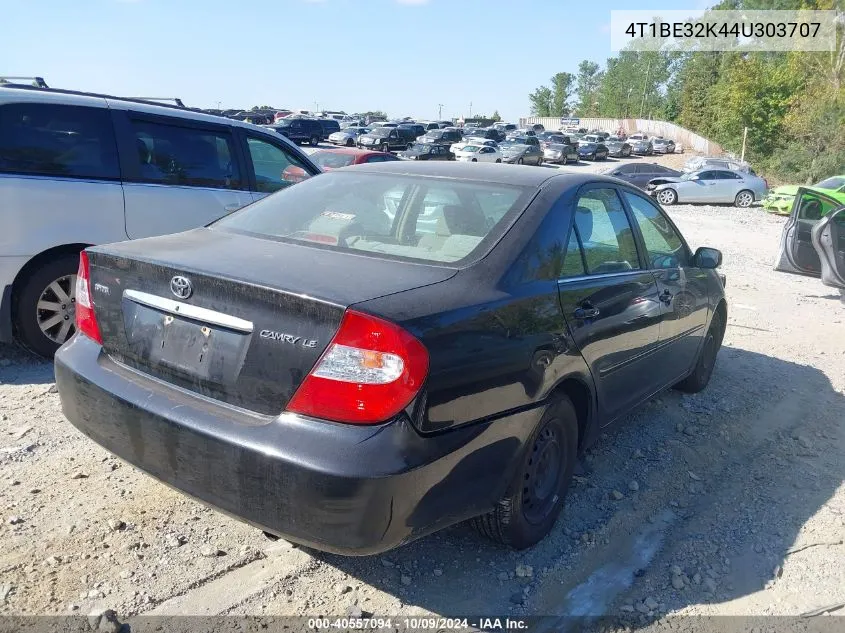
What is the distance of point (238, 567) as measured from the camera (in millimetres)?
2863

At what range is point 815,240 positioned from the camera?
28.9 ft

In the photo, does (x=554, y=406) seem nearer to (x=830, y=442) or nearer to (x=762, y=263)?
(x=830, y=442)

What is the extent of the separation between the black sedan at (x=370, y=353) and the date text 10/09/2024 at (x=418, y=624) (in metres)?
0.40

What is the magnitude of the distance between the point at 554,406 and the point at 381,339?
1100 mm

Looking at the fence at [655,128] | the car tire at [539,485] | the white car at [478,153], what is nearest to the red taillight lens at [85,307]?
the car tire at [539,485]

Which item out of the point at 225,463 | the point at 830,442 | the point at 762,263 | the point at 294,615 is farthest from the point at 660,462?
the point at 762,263

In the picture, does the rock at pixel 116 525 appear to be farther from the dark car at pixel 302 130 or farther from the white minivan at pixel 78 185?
the dark car at pixel 302 130

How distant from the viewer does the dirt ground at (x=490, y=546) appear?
2.73 meters

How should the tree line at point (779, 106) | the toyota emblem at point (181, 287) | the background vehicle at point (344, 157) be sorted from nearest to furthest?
the toyota emblem at point (181, 287) → the background vehicle at point (344, 157) → the tree line at point (779, 106)

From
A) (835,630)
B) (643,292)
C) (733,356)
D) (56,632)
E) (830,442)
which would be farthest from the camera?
(733,356)

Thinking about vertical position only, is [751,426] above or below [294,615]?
below

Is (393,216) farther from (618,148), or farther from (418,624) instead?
(618,148)

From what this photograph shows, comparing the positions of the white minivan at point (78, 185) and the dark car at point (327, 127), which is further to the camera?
the dark car at point (327, 127)

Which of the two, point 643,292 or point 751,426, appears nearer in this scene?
point 643,292
